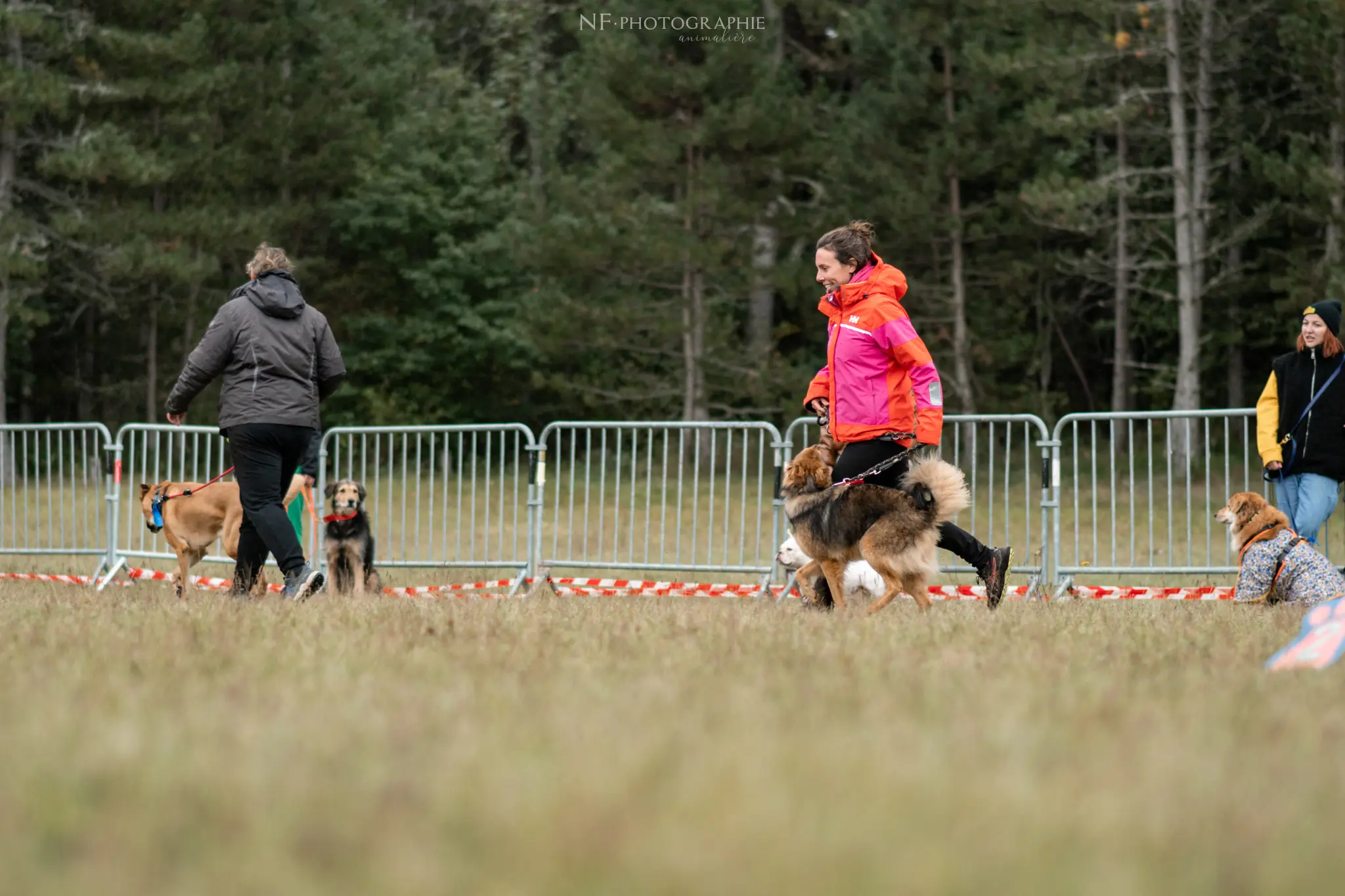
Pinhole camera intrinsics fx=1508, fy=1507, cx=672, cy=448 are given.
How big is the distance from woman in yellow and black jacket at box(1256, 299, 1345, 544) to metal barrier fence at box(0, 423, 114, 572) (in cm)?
928

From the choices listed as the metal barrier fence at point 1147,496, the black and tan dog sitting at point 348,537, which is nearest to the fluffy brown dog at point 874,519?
the metal barrier fence at point 1147,496

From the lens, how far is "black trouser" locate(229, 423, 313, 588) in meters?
8.44

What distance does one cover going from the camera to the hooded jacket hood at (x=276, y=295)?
8.48m

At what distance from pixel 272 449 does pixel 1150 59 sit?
2098cm

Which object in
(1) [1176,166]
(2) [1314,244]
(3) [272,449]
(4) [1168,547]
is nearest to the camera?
(3) [272,449]

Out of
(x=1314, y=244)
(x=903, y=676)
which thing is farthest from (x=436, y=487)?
(x=1314, y=244)

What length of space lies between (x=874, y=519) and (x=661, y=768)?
4.47m

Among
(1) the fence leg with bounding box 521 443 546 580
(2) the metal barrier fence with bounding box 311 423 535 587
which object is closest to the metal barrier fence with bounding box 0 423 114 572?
(2) the metal barrier fence with bounding box 311 423 535 587

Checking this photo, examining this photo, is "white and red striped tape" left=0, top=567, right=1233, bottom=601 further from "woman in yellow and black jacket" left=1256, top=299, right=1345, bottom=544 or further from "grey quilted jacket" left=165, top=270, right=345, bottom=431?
"grey quilted jacket" left=165, top=270, right=345, bottom=431

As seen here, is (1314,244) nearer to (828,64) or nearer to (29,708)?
(828,64)

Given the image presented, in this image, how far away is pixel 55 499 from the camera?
13.6m

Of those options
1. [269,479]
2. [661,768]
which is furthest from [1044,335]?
[661,768]

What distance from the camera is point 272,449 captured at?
8.55 m

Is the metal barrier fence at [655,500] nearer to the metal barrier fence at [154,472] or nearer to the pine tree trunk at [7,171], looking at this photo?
the metal barrier fence at [154,472]
